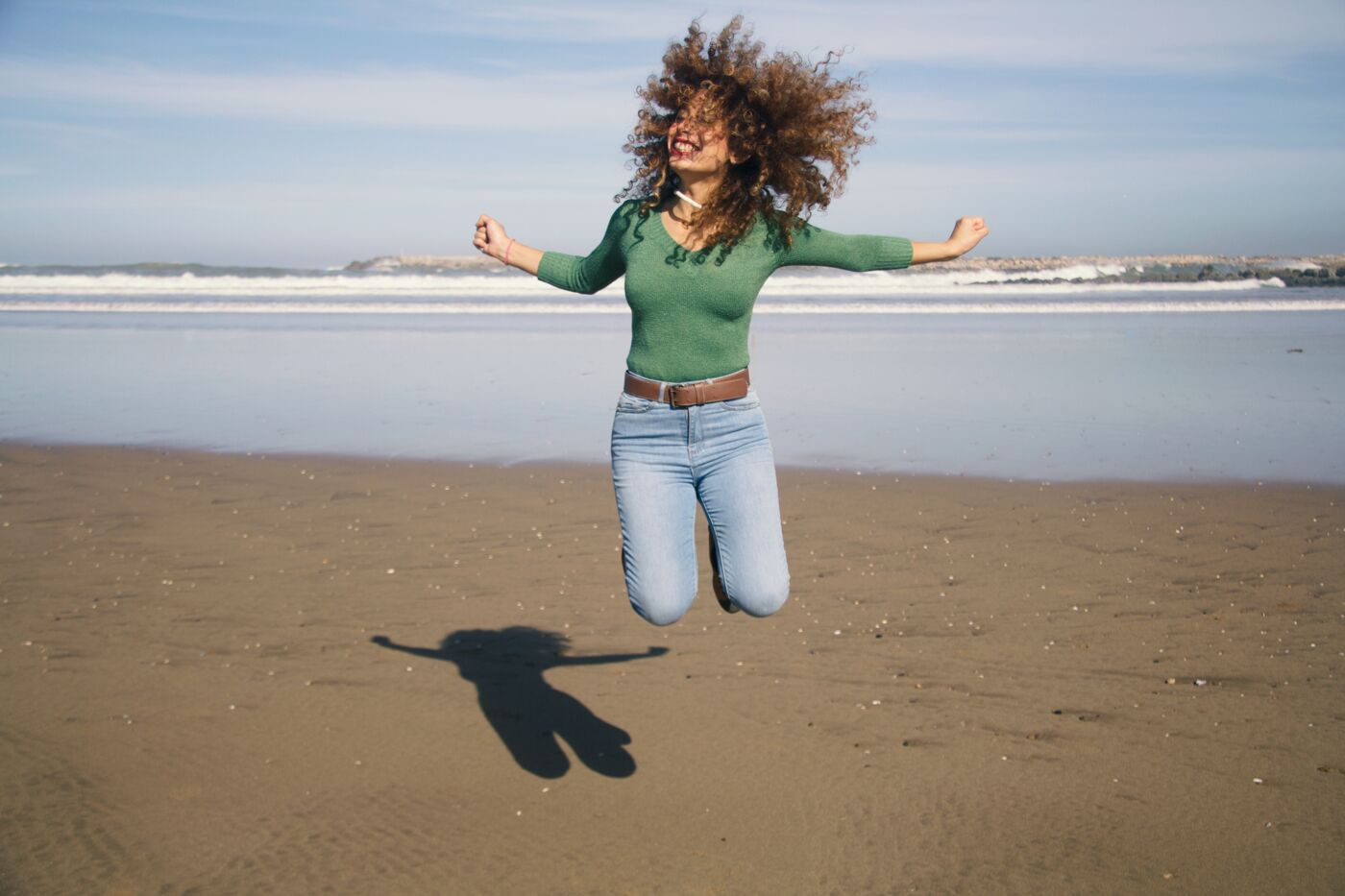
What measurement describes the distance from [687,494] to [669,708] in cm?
160

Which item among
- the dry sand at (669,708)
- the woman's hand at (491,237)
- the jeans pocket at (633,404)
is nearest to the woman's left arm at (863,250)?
the jeans pocket at (633,404)

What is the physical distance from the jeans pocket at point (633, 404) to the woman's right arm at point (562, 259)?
1.55 feet

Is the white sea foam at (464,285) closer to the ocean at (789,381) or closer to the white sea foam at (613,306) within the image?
the white sea foam at (613,306)

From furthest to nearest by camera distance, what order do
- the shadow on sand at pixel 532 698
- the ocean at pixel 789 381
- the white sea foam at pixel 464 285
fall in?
the white sea foam at pixel 464 285 → the ocean at pixel 789 381 → the shadow on sand at pixel 532 698

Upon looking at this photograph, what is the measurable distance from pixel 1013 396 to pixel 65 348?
50.1ft

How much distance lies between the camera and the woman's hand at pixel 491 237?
4.70 meters

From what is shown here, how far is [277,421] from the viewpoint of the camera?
516 inches

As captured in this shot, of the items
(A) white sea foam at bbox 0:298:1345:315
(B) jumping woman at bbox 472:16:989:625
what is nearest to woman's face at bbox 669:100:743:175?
(B) jumping woman at bbox 472:16:989:625

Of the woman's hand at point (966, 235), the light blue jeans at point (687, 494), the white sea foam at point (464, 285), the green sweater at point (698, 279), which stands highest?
the woman's hand at point (966, 235)

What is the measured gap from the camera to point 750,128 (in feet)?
14.8

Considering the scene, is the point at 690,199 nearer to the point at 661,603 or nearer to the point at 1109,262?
the point at 661,603

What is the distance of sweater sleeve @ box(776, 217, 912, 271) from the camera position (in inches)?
174

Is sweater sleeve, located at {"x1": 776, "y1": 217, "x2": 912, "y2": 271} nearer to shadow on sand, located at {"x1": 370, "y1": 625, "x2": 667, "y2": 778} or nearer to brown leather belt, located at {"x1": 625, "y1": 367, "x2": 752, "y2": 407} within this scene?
brown leather belt, located at {"x1": 625, "y1": 367, "x2": 752, "y2": 407}

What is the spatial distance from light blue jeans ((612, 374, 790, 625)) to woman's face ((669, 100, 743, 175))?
861 millimetres
